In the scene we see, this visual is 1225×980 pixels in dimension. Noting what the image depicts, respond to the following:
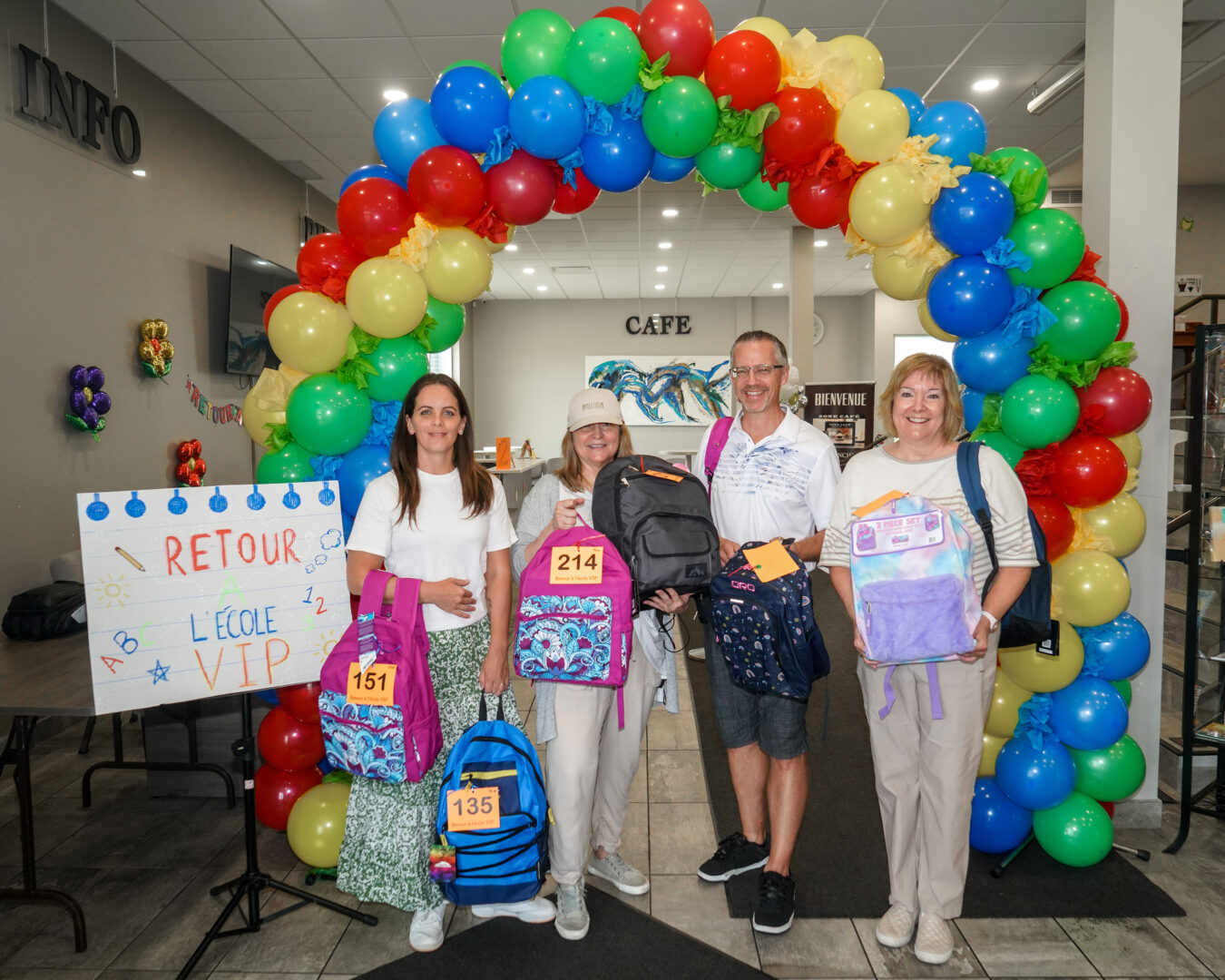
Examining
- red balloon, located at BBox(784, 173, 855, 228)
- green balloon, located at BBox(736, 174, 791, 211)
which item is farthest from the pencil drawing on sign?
red balloon, located at BBox(784, 173, 855, 228)

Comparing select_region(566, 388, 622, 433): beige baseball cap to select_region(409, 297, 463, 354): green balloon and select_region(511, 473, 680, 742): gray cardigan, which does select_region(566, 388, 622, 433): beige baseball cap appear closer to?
select_region(511, 473, 680, 742): gray cardigan

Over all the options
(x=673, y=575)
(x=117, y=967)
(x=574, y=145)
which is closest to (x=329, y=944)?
(x=117, y=967)

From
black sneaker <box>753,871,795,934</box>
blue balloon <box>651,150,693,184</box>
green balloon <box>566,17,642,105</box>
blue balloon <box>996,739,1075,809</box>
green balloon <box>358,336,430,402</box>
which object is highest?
green balloon <box>566,17,642,105</box>

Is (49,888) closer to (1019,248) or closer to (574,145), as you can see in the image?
(574,145)

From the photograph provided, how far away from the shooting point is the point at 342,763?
1.95 meters

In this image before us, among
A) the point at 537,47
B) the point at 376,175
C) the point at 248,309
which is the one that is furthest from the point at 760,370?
the point at 248,309

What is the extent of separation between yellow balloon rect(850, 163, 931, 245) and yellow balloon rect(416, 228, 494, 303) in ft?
3.78

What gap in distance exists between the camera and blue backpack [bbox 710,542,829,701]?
6.40 ft

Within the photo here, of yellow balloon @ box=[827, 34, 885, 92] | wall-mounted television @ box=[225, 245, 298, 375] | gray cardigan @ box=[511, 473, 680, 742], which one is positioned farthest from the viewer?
wall-mounted television @ box=[225, 245, 298, 375]

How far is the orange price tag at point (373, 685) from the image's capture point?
1.86 m

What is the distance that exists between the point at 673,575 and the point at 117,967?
5.81 feet

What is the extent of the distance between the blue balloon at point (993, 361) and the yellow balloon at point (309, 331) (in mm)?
1912

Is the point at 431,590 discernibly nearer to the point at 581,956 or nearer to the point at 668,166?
the point at 581,956

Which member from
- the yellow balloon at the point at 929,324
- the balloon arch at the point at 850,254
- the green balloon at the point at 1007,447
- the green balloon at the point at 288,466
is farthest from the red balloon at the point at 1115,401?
the green balloon at the point at 288,466
